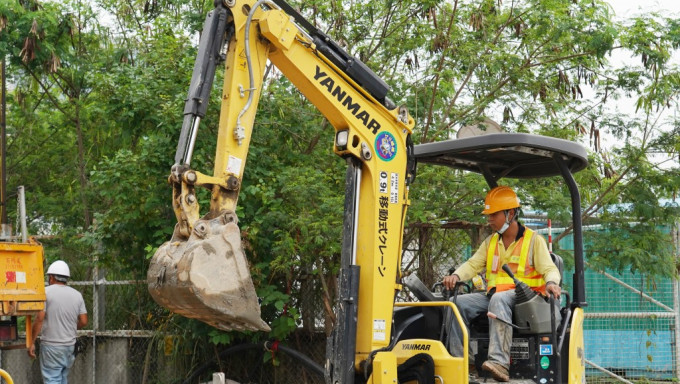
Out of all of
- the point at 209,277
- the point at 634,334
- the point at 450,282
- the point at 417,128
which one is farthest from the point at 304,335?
the point at 209,277

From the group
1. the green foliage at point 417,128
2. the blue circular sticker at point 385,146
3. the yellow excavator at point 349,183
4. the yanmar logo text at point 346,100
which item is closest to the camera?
the yellow excavator at point 349,183

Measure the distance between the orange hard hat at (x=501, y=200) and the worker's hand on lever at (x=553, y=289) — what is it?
0.81 meters

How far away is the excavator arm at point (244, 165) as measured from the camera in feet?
19.6

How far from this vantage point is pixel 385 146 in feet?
23.5

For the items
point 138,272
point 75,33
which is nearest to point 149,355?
point 138,272

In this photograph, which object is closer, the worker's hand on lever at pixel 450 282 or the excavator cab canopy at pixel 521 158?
the excavator cab canopy at pixel 521 158

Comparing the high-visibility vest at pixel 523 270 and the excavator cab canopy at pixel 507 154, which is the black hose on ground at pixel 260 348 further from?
the high-visibility vest at pixel 523 270

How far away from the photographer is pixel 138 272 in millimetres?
12617

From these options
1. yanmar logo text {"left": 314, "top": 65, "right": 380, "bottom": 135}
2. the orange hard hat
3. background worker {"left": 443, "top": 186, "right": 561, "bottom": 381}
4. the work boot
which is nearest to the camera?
the work boot

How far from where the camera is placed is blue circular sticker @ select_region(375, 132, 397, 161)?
23.4ft

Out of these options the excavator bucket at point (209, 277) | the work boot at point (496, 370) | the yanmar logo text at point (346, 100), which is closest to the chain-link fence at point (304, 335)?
the yanmar logo text at point (346, 100)

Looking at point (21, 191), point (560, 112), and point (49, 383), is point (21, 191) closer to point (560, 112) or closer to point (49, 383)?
point (49, 383)

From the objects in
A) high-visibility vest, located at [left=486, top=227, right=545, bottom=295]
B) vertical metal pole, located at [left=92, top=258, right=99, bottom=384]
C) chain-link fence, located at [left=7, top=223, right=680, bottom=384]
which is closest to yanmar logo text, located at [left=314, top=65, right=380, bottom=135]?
high-visibility vest, located at [left=486, top=227, right=545, bottom=295]

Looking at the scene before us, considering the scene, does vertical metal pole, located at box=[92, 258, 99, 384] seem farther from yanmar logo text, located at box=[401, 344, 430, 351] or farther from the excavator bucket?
the excavator bucket
